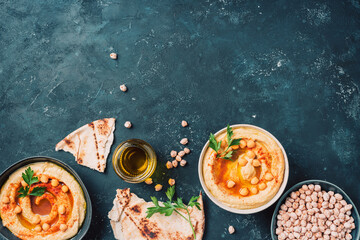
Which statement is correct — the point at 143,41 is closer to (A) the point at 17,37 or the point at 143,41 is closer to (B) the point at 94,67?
(B) the point at 94,67

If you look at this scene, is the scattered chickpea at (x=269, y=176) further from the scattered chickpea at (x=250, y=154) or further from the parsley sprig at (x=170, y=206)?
the parsley sprig at (x=170, y=206)

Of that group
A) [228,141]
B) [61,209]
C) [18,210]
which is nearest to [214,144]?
[228,141]

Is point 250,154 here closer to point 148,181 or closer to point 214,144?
point 214,144

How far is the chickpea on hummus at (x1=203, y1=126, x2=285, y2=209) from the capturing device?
3273mm

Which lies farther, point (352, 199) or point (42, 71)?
point (42, 71)

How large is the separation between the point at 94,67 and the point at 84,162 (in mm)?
969

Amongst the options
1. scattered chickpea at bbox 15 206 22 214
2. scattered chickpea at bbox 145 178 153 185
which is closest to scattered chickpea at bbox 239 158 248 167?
scattered chickpea at bbox 145 178 153 185

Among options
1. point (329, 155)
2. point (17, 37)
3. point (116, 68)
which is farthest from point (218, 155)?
point (17, 37)

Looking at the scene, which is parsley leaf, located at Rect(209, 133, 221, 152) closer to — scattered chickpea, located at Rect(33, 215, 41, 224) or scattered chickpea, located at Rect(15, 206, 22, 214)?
scattered chickpea, located at Rect(33, 215, 41, 224)

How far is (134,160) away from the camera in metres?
3.64

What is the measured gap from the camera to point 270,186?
328 cm

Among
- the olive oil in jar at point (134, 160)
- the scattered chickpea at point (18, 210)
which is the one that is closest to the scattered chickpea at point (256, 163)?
the olive oil in jar at point (134, 160)

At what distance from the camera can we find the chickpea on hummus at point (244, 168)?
327 cm

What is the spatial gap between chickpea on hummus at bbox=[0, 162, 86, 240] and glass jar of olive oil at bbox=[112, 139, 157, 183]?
17.4 inches
